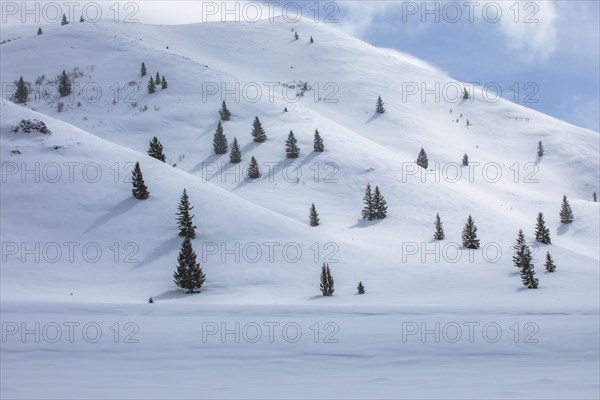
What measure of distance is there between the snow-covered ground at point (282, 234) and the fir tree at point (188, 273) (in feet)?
3.18

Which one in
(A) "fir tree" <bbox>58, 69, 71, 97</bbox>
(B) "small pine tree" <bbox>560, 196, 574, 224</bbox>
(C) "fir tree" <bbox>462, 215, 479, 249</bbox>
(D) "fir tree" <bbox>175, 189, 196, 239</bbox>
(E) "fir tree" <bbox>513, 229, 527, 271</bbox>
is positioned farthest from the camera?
(A) "fir tree" <bbox>58, 69, 71, 97</bbox>

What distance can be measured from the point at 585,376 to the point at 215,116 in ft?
184

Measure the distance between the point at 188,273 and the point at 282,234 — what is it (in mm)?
8707

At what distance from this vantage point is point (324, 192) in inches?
1800

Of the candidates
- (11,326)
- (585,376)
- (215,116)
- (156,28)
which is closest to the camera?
(585,376)

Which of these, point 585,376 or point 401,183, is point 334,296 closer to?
point 585,376

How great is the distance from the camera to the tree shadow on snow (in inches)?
1181

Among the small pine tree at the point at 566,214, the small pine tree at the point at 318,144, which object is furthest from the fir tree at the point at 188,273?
the small pine tree at the point at 566,214

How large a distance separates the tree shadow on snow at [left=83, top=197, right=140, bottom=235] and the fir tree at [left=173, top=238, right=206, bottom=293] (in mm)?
8806

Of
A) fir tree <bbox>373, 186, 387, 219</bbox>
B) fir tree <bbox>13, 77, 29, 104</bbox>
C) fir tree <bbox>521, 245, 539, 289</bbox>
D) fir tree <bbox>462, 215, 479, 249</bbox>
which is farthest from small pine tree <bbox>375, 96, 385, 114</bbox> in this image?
fir tree <bbox>13, 77, 29, 104</bbox>

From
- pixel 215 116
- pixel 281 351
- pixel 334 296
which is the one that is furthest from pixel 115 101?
pixel 281 351

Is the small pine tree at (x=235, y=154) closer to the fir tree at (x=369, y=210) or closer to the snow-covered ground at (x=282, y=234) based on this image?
the snow-covered ground at (x=282, y=234)

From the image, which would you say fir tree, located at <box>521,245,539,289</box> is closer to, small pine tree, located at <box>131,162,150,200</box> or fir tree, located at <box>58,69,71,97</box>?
small pine tree, located at <box>131,162,150,200</box>

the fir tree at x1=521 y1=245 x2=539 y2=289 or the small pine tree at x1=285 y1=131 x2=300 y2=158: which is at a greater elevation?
the small pine tree at x1=285 y1=131 x2=300 y2=158
